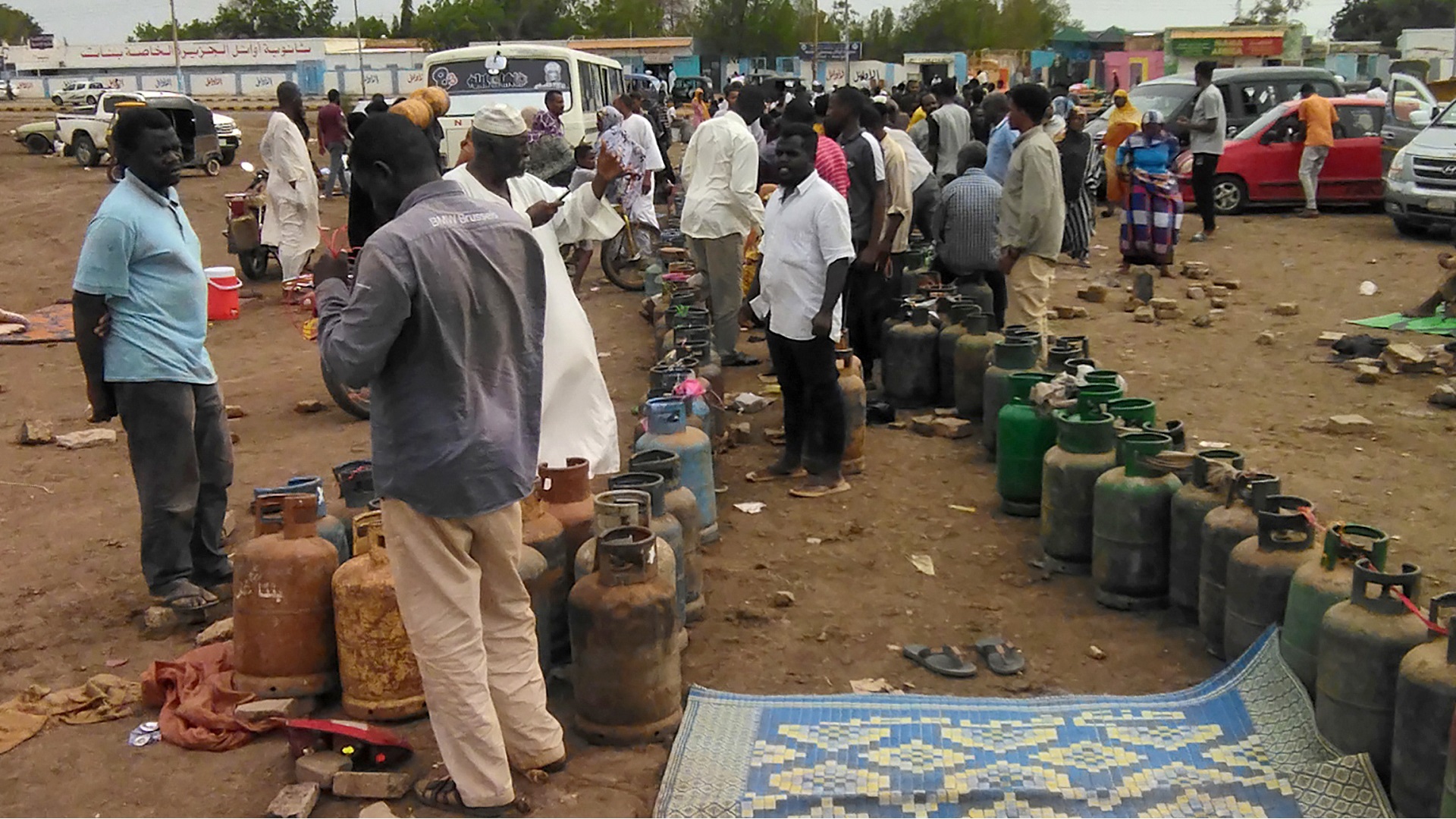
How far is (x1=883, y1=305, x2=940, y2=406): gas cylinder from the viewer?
845 cm

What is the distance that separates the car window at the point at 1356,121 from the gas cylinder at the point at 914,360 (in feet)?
38.5

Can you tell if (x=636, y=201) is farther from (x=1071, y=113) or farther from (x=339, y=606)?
(x=339, y=606)

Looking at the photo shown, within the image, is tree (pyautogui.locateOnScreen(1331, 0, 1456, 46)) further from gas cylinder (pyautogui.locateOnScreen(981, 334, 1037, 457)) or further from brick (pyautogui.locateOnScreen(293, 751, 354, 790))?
brick (pyautogui.locateOnScreen(293, 751, 354, 790))

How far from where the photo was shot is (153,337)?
16.4 ft

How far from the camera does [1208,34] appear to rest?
42.9m

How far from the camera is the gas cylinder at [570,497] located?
15.3 feet

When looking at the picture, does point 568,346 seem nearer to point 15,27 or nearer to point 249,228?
point 249,228

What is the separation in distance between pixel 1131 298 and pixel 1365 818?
9126 millimetres

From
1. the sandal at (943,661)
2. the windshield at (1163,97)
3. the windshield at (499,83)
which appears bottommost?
the sandal at (943,661)

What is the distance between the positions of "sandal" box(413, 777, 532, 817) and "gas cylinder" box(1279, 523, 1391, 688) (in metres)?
2.52

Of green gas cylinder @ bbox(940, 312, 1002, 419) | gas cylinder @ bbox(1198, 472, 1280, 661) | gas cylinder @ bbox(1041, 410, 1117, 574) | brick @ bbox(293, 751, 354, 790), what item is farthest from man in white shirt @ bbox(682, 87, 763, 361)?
brick @ bbox(293, 751, 354, 790)

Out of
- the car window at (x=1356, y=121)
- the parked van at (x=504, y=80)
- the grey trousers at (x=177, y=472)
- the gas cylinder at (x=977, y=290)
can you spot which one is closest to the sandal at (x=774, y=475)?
the gas cylinder at (x=977, y=290)

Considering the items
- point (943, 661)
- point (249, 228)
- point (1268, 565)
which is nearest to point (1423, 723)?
point (1268, 565)

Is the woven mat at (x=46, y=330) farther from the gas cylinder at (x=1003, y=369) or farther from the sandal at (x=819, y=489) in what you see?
the gas cylinder at (x=1003, y=369)
